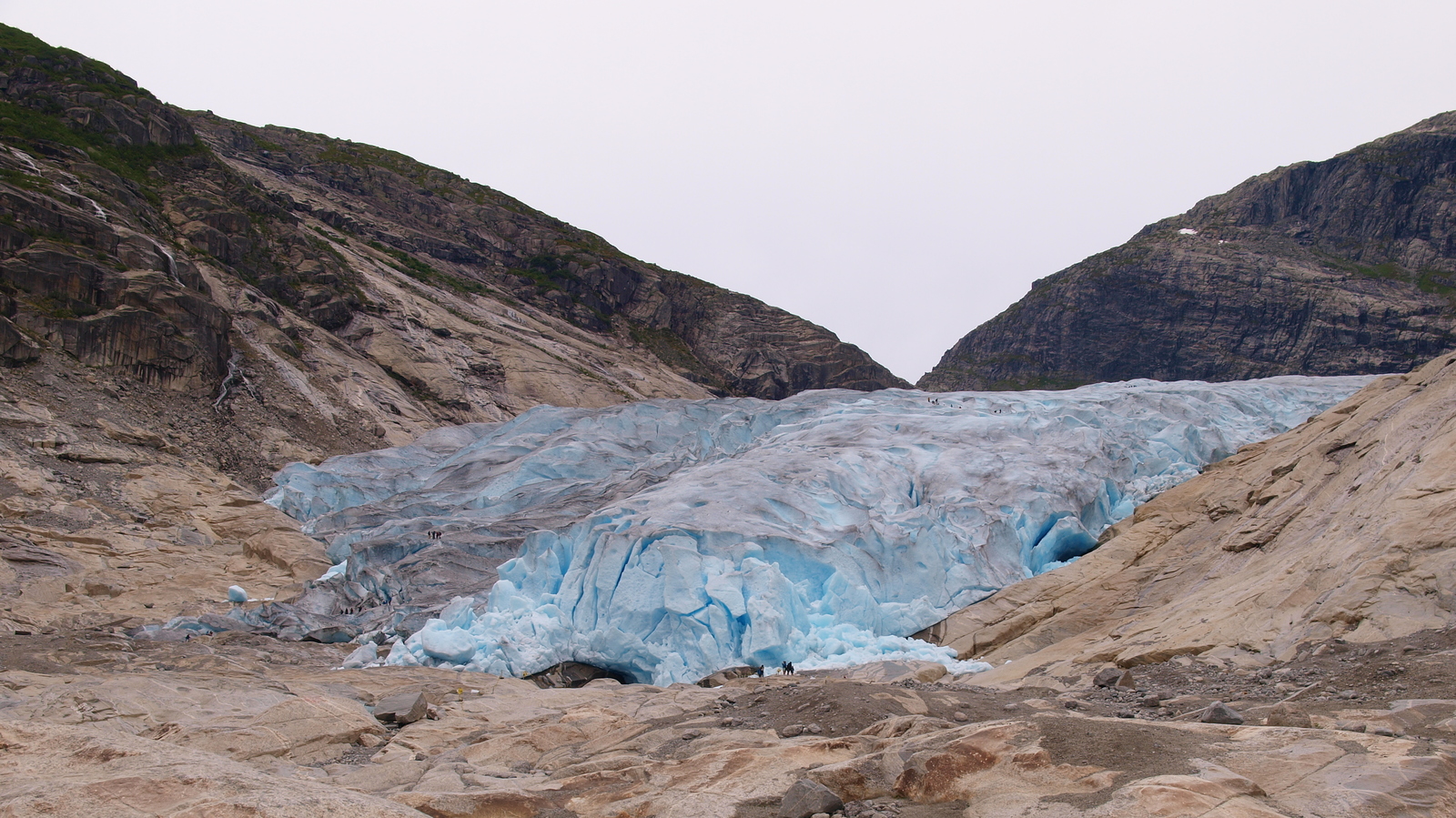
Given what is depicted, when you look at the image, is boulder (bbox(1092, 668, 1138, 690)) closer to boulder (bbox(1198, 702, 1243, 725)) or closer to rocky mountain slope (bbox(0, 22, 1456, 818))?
rocky mountain slope (bbox(0, 22, 1456, 818))

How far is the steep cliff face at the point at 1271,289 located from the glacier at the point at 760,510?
44.8 metres

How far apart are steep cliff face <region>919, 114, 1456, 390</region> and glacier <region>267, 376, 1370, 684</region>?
44838 mm

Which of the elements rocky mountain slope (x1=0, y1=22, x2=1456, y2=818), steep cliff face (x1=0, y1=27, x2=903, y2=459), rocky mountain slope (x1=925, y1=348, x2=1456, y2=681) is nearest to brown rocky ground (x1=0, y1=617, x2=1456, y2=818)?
rocky mountain slope (x1=0, y1=22, x2=1456, y2=818)

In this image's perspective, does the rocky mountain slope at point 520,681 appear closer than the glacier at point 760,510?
Yes

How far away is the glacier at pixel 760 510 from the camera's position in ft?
43.4

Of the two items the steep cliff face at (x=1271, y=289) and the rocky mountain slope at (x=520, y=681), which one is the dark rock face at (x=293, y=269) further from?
the steep cliff face at (x=1271, y=289)

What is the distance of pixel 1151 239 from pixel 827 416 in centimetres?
6864

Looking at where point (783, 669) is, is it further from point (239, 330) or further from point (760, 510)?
point (239, 330)

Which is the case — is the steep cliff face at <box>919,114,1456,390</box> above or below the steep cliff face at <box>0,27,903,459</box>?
above

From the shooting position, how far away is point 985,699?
7.87 m

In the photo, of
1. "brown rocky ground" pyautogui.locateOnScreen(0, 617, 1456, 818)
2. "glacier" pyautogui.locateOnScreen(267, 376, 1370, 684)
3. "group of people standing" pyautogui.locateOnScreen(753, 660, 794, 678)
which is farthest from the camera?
"glacier" pyautogui.locateOnScreen(267, 376, 1370, 684)

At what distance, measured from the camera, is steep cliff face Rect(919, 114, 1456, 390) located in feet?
206

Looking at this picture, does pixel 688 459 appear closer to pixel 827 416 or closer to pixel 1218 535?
pixel 827 416

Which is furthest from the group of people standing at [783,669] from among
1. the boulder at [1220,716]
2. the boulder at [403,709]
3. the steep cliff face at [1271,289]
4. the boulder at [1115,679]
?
the steep cliff face at [1271,289]
